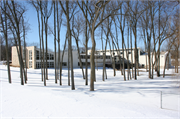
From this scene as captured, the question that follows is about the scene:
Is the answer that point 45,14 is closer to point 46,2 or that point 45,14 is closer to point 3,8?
point 46,2

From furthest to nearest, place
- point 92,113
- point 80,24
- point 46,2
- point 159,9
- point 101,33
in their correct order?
point 101,33
point 80,24
point 159,9
point 46,2
point 92,113

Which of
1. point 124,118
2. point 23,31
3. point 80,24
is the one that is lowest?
point 124,118

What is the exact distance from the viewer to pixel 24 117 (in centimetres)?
365

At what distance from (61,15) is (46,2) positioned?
1.95 meters

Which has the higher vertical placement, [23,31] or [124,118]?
[23,31]

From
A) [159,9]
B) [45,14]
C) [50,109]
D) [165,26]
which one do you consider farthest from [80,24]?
[50,109]

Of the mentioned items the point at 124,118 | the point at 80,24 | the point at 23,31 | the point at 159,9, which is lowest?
the point at 124,118

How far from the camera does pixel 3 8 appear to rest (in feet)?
36.0

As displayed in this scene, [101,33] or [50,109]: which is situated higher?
[101,33]

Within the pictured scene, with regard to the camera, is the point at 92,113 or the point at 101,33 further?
the point at 101,33

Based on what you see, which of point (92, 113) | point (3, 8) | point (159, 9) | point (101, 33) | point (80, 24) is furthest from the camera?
point (101, 33)

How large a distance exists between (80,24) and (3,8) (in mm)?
8071

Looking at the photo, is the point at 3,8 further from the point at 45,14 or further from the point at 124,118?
the point at 124,118

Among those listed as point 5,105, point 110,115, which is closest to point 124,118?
point 110,115
